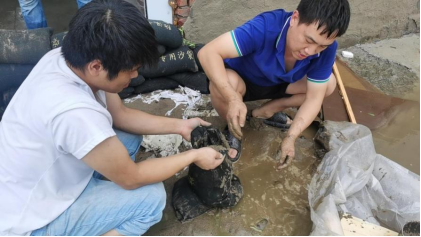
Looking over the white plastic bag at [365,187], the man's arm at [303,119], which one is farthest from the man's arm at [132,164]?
the white plastic bag at [365,187]

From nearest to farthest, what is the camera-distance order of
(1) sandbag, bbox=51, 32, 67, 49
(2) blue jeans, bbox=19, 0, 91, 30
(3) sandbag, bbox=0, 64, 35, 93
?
(3) sandbag, bbox=0, 64, 35, 93 < (1) sandbag, bbox=51, 32, 67, 49 < (2) blue jeans, bbox=19, 0, 91, 30

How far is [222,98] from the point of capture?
214cm

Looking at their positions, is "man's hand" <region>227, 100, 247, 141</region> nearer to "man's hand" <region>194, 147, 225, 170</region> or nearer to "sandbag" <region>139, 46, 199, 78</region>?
"man's hand" <region>194, 147, 225, 170</region>

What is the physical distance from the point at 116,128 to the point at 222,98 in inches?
25.8

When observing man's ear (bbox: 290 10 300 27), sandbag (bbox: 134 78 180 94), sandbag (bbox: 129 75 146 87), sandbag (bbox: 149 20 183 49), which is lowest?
sandbag (bbox: 134 78 180 94)

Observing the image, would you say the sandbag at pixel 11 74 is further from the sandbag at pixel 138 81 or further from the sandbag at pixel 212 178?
the sandbag at pixel 212 178

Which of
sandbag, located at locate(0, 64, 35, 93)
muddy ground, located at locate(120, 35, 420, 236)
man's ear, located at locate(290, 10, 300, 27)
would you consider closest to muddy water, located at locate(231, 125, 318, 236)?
muddy ground, located at locate(120, 35, 420, 236)

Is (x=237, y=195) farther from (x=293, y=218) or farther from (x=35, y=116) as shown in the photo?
(x=35, y=116)

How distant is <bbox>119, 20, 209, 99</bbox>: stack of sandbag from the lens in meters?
2.60

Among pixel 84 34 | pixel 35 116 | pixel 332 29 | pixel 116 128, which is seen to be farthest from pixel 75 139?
pixel 332 29

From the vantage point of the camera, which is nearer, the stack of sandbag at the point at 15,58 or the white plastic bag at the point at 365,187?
the white plastic bag at the point at 365,187

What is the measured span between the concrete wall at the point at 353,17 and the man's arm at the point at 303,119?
132 cm

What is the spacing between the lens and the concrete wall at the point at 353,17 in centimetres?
307

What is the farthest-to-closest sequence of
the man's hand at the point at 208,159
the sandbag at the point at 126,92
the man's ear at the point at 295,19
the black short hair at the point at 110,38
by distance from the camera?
the sandbag at the point at 126,92, the man's ear at the point at 295,19, the man's hand at the point at 208,159, the black short hair at the point at 110,38
